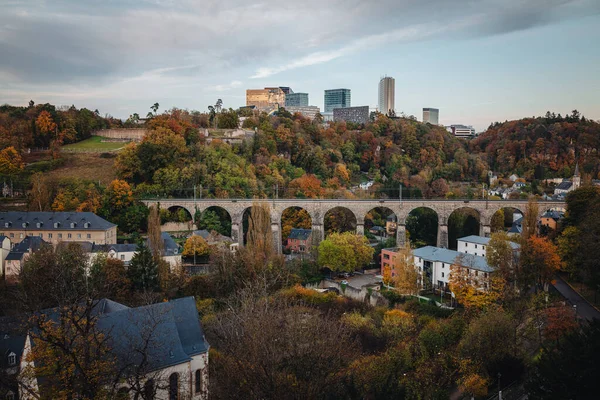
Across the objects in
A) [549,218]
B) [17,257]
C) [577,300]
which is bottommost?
[577,300]

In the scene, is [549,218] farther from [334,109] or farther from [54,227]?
[334,109]

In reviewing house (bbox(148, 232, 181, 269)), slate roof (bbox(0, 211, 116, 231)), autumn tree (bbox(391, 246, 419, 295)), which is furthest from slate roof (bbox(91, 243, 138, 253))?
autumn tree (bbox(391, 246, 419, 295))

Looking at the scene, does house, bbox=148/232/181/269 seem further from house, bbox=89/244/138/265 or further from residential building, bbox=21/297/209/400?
residential building, bbox=21/297/209/400

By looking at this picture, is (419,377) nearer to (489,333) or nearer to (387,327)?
(489,333)

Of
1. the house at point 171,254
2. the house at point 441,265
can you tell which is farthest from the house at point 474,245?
the house at point 171,254

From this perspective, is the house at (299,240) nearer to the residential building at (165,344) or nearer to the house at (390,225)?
the house at (390,225)

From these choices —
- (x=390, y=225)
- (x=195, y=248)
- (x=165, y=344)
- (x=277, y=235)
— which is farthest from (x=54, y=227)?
(x=390, y=225)
